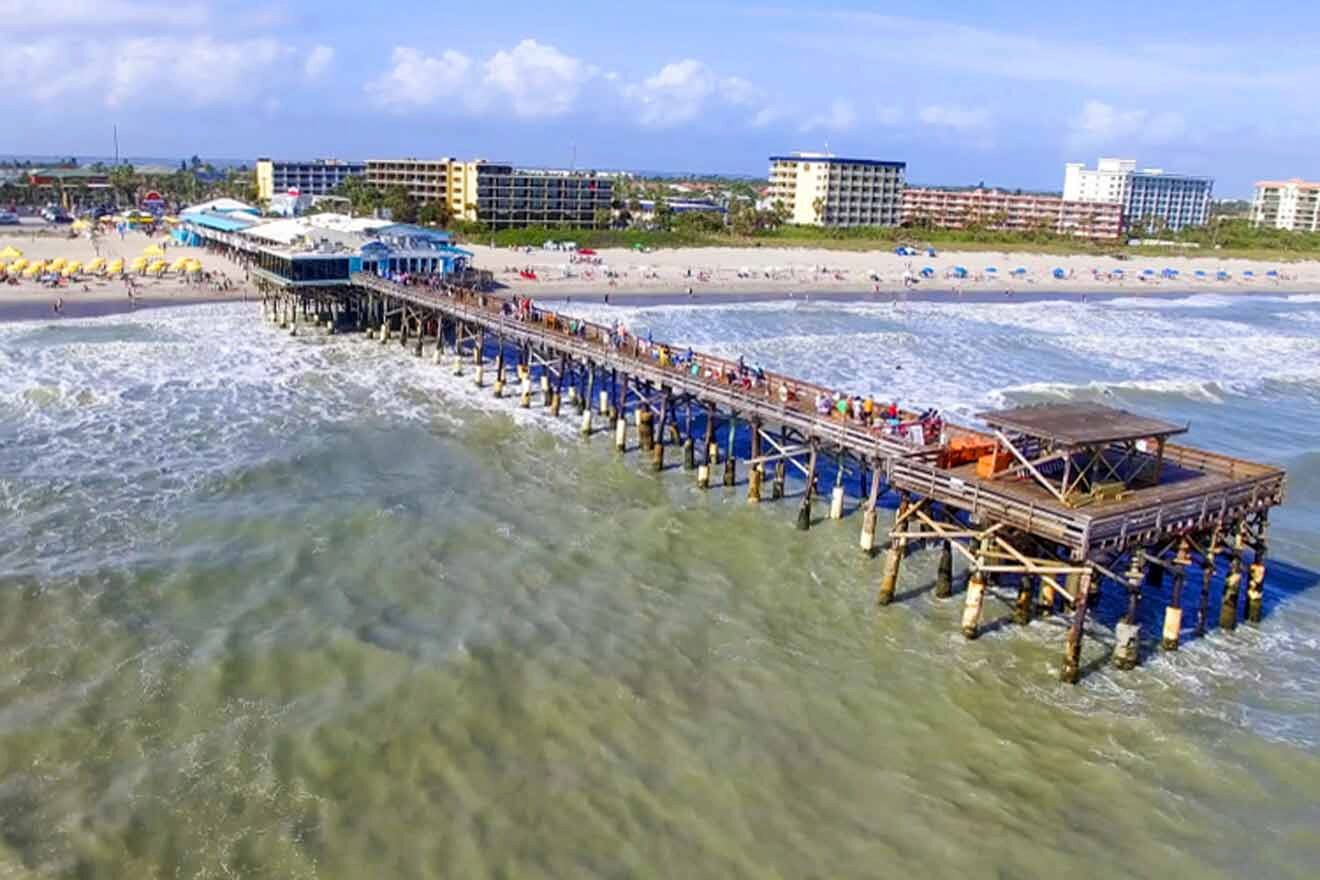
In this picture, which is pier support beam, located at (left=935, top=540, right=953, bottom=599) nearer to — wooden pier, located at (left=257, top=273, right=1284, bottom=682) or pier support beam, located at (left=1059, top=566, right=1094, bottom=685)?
wooden pier, located at (left=257, top=273, right=1284, bottom=682)

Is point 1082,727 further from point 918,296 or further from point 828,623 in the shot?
point 918,296

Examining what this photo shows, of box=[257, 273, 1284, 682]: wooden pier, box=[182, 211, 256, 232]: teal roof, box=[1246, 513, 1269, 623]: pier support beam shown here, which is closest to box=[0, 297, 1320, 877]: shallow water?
box=[1246, 513, 1269, 623]: pier support beam

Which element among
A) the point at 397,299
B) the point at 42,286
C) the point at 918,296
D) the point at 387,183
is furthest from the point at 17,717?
the point at 387,183

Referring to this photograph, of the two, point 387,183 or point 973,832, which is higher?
point 387,183

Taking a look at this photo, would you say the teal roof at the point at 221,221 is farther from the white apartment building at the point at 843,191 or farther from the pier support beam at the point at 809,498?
the white apartment building at the point at 843,191

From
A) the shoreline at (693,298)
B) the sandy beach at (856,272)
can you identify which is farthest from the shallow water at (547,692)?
the sandy beach at (856,272)

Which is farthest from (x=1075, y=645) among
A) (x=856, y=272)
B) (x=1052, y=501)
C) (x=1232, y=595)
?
(x=856, y=272)
